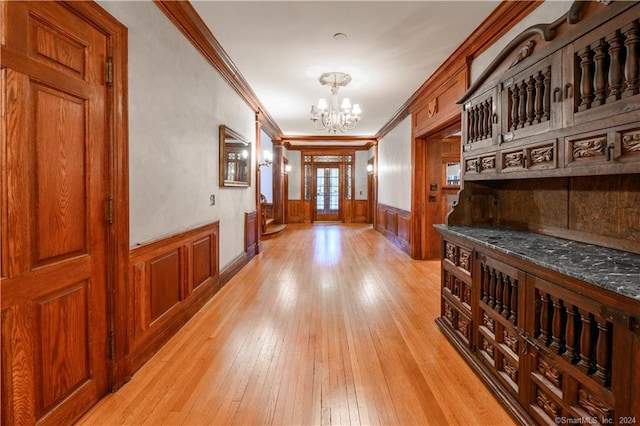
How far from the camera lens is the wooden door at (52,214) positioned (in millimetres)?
A: 1491

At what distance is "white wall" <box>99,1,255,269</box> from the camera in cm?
236

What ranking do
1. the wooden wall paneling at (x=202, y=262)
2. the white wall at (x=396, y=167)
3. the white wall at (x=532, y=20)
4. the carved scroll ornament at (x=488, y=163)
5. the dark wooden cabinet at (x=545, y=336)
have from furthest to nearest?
the white wall at (x=396, y=167)
the wooden wall paneling at (x=202, y=262)
the carved scroll ornament at (x=488, y=163)
the white wall at (x=532, y=20)
the dark wooden cabinet at (x=545, y=336)

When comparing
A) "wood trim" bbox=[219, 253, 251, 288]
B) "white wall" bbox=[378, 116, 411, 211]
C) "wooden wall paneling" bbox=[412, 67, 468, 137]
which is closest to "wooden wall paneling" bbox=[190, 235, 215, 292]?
"wood trim" bbox=[219, 253, 251, 288]

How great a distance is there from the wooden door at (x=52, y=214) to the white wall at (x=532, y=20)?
3131mm

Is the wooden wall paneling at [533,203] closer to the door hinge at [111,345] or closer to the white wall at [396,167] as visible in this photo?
the door hinge at [111,345]

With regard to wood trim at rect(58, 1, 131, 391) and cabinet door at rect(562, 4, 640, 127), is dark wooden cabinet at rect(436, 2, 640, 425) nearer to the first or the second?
cabinet door at rect(562, 4, 640, 127)

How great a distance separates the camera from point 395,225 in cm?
768

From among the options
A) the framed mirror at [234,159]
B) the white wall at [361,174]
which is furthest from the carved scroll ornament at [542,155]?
the white wall at [361,174]

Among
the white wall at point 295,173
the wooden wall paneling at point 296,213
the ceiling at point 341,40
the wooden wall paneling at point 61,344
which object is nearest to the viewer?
the wooden wall paneling at point 61,344

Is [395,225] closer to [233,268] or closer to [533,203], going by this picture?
[233,268]

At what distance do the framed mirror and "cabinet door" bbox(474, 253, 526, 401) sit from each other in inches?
129

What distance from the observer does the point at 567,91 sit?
187 centimetres

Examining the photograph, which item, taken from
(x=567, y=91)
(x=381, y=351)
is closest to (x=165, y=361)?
(x=381, y=351)

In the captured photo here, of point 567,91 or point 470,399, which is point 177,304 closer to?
point 470,399
